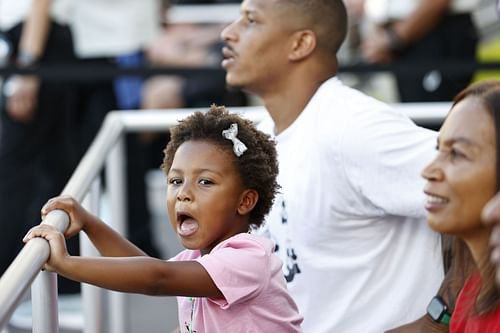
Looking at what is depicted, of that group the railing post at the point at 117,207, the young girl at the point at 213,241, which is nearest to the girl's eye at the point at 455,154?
the young girl at the point at 213,241

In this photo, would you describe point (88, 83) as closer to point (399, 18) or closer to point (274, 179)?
point (399, 18)

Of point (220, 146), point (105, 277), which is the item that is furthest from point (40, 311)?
point (220, 146)

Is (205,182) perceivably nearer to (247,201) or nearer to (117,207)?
(247,201)

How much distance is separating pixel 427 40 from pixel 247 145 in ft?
10.5

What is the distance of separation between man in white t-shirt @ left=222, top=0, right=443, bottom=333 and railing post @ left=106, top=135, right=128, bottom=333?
3.61 ft

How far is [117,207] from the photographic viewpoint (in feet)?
16.4

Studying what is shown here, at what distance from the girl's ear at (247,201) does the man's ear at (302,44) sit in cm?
95

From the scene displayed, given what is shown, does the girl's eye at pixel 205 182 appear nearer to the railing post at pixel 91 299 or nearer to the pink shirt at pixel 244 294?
the pink shirt at pixel 244 294

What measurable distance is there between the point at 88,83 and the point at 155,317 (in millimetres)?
1226

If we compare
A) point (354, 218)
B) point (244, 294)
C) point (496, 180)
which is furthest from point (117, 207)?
point (496, 180)

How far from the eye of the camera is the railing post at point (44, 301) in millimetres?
3021

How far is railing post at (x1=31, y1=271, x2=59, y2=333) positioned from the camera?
119 inches

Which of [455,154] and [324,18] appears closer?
[455,154]

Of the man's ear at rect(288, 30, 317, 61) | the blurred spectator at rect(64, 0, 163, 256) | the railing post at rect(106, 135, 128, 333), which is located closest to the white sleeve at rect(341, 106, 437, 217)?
the man's ear at rect(288, 30, 317, 61)
